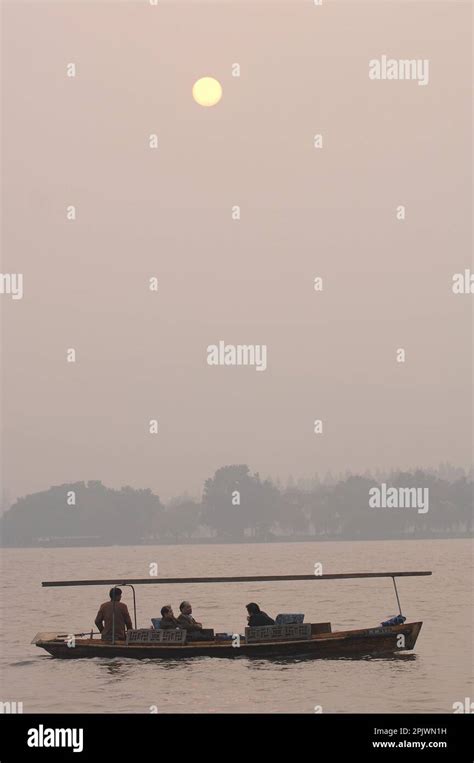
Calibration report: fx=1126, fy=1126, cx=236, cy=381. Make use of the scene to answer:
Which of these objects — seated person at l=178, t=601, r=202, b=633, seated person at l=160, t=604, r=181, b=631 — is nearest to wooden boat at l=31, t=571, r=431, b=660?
seated person at l=178, t=601, r=202, b=633

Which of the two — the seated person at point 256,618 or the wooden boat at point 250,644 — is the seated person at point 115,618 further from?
the seated person at point 256,618

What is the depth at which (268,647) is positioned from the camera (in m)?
30.2

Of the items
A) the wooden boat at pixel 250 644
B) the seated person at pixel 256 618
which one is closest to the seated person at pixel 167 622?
the wooden boat at pixel 250 644

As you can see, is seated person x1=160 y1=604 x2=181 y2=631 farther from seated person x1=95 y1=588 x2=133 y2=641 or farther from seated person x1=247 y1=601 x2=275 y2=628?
seated person x1=247 y1=601 x2=275 y2=628

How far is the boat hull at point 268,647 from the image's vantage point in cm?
3023

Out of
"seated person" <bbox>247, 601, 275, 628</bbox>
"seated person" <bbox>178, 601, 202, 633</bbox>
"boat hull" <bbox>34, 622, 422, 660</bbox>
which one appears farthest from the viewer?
"seated person" <bbox>247, 601, 275, 628</bbox>

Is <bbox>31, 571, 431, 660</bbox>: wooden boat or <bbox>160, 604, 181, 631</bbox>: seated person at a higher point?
<bbox>160, 604, 181, 631</bbox>: seated person

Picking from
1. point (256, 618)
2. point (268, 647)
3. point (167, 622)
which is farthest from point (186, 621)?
point (268, 647)

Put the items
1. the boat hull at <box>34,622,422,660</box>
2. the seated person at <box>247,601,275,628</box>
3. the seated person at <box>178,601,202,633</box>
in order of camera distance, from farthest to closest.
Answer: the seated person at <box>247,601,275,628</box>
the seated person at <box>178,601,202,633</box>
the boat hull at <box>34,622,422,660</box>

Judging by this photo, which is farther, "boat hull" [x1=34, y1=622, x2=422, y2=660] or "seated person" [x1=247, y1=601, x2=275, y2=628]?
"seated person" [x1=247, y1=601, x2=275, y2=628]

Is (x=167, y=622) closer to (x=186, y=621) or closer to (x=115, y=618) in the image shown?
(x=186, y=621)

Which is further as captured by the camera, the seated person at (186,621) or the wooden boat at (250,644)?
the seated person at (186,621)

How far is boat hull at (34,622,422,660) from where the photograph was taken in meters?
30.2
